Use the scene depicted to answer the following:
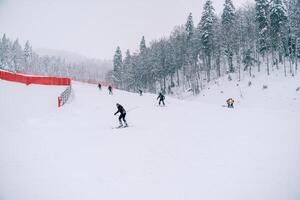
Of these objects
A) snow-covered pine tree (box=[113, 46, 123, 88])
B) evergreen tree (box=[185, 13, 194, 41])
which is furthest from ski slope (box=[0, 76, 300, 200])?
snow-covered pine tree (box=[113, 46, 123, 88])

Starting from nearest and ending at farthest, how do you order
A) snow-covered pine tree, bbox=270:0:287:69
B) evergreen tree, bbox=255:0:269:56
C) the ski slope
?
the ski slope
snow-covered pine tree, bbox=270:0:287:69
evergreen tree, bbox=255:0:269:56

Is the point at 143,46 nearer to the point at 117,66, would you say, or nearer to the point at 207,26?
the point at 117,66

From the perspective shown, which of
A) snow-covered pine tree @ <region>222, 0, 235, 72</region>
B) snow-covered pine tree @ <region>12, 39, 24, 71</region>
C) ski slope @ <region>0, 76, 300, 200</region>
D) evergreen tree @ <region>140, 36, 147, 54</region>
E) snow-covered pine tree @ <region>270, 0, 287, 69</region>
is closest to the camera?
ski slope @ <region>0, 76, 300, 200</region>

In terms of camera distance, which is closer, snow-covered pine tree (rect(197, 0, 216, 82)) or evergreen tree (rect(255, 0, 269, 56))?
evergreen tree (rect(255, 0, 269, 56))

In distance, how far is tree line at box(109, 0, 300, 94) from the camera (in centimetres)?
4994

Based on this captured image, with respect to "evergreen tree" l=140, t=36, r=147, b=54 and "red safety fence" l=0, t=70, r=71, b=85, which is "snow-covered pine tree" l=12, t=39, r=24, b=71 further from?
"red safety fence" l=0, t=70, r=71, b=85

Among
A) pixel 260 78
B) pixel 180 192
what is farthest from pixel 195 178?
pixel 260 78

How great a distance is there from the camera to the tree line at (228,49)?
49938mm

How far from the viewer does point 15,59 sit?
339 feet

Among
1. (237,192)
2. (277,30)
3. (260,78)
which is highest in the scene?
(277,30)

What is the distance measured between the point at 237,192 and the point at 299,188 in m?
1.61

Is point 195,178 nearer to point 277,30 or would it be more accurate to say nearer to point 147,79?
point 277,30

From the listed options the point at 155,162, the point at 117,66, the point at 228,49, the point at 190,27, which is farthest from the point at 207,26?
the point at 155,162

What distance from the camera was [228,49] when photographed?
56.1m
